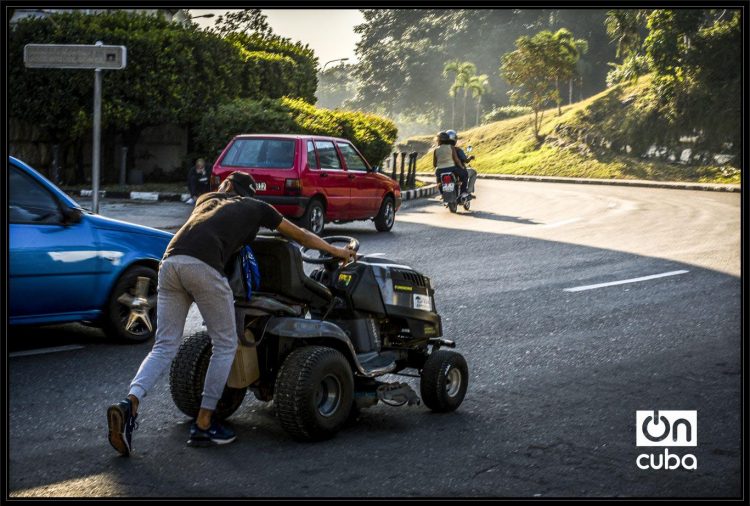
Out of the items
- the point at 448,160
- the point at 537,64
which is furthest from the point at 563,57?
the point at 448,160

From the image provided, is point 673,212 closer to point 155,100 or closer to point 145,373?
point 155,100

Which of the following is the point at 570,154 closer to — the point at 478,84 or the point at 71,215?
the point at 478,84

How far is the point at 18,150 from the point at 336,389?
84.5 ft

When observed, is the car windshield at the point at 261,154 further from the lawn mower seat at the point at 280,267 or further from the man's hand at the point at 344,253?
the lawn mower seat at the point at 280,267

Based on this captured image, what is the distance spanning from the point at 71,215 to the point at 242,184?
292 centimetres

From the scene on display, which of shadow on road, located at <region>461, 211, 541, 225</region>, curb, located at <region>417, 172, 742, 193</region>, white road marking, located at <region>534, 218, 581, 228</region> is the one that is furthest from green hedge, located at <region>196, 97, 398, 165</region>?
curb, located at <region>417, 172, 742, 193</region>

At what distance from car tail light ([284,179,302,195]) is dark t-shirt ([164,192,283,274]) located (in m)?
11.7

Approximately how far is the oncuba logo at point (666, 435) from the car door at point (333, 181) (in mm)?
11712

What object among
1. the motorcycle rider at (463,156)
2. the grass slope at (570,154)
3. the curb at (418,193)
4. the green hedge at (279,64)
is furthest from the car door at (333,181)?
the grass slope at (570,154)

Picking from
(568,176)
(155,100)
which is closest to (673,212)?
(155,100)

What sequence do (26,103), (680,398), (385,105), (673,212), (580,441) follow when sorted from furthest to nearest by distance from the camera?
(385,105) → (26,103) → (673,212) → (680,398) → (580,441)

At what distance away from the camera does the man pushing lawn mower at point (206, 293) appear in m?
6.10

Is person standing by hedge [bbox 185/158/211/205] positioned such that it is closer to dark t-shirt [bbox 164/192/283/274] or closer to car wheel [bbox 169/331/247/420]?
car wheel [bbox 169/331/247/420]

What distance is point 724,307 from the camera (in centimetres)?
1172
